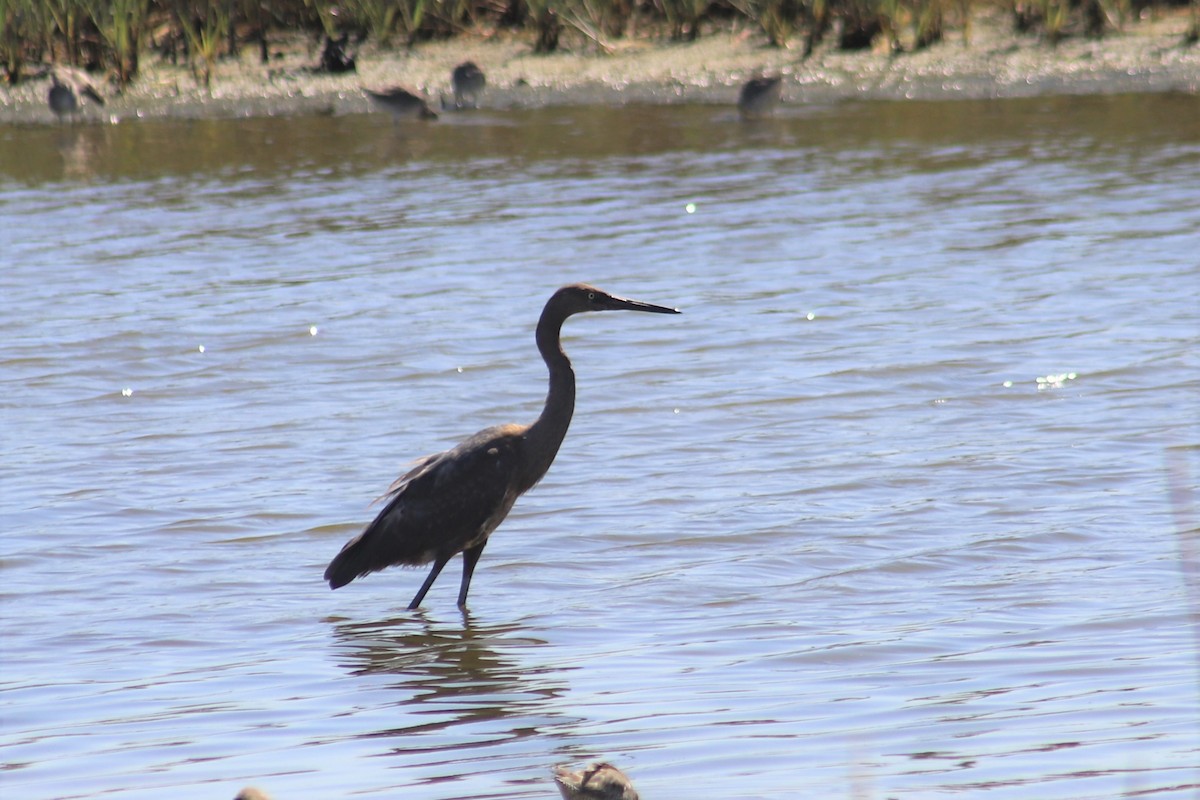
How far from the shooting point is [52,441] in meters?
8.61

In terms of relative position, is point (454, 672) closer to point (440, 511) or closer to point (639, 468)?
point (440, 511)

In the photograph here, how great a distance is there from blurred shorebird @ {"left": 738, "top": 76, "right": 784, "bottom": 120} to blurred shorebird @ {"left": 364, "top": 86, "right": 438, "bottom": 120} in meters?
3.02

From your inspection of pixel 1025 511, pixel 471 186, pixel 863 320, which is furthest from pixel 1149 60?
pixel 1025 511

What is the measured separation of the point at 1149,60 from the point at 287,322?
10044mm

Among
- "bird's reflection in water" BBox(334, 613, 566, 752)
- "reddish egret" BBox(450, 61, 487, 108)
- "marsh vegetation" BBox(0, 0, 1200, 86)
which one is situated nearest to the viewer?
"bird's reflection in water" BBox(334, 613, 566, 752)

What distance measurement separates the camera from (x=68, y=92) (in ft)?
58.1

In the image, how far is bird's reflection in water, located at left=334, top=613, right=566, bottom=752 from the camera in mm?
5176

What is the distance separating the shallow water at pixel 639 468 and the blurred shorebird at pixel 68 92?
2.29 meters

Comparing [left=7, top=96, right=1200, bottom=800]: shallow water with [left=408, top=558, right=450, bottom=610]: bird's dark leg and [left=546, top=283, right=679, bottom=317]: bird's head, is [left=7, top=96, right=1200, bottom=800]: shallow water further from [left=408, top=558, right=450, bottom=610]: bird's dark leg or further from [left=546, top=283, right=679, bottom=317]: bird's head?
[left=546, top=283, right=679, bottom=317]: bird's head

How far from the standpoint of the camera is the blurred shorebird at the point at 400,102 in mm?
17141

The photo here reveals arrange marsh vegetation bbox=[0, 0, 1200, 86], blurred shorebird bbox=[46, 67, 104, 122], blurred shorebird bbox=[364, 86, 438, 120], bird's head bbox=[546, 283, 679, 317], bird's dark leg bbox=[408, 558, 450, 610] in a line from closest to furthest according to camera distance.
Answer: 1. bird's dark leg bbox=[408, 558, 450, 610]
2. bird's head bbox=[546, 283, 679, 317]
3. blurred shorebird bbox=[364, 86, 438, 120]
4. blurred shorebird bbox=[46, 67, 104, 122]
5. marsh vegetation bbox=[0, 0, 1200, 86]

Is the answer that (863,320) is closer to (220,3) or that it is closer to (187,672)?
(187,672)

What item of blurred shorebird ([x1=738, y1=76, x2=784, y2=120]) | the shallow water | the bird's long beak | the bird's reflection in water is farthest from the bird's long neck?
blurred shorebird ([x1=738, y1=76, x2=784, y2=120])

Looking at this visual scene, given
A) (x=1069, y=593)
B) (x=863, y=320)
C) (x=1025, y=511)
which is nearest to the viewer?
(x=1069, y=593)
